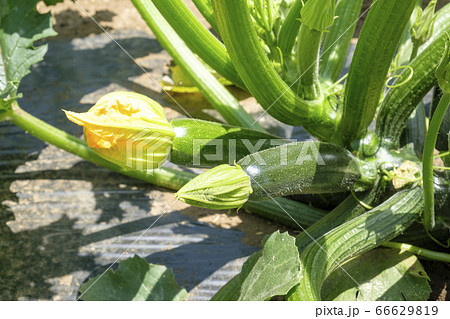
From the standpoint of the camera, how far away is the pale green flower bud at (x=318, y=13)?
59.7 inches

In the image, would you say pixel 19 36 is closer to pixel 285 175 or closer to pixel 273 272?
pixel 285 175

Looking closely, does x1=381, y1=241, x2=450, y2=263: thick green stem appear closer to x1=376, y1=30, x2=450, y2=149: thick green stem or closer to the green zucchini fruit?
the green zucchini fruit

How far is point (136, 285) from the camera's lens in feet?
6.25

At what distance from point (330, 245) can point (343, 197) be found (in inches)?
19.5

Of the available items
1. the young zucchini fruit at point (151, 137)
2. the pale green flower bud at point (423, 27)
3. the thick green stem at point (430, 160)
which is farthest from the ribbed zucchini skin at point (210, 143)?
the pale green flower bud at point (423, 27)

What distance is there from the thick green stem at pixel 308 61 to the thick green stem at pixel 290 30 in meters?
0.06

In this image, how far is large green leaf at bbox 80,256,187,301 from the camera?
1.88 m

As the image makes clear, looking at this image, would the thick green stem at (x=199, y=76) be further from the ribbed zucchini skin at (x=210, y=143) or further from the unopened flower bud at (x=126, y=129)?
the unopened flower bud at (x=126, y=129)

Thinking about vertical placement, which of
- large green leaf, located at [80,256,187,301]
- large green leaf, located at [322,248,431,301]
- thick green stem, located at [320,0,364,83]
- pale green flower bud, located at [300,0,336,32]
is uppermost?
pale green flower bud, located at [300,0,336,32]

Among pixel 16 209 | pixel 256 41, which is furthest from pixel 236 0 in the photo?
pixel 16 209

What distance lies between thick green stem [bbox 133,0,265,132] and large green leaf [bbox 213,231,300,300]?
0.71 metres

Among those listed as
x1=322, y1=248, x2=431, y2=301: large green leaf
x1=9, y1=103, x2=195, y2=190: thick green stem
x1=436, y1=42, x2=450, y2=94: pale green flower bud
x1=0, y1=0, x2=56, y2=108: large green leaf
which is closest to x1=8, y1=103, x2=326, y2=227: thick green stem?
x1=9, y1=103, x2=195, y2=190: thick green stem

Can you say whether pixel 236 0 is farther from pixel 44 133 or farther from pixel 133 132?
pixel 44 133

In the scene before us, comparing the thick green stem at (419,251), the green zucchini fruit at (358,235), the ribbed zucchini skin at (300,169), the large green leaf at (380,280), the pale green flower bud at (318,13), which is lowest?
the large green leaf at (380,280)
